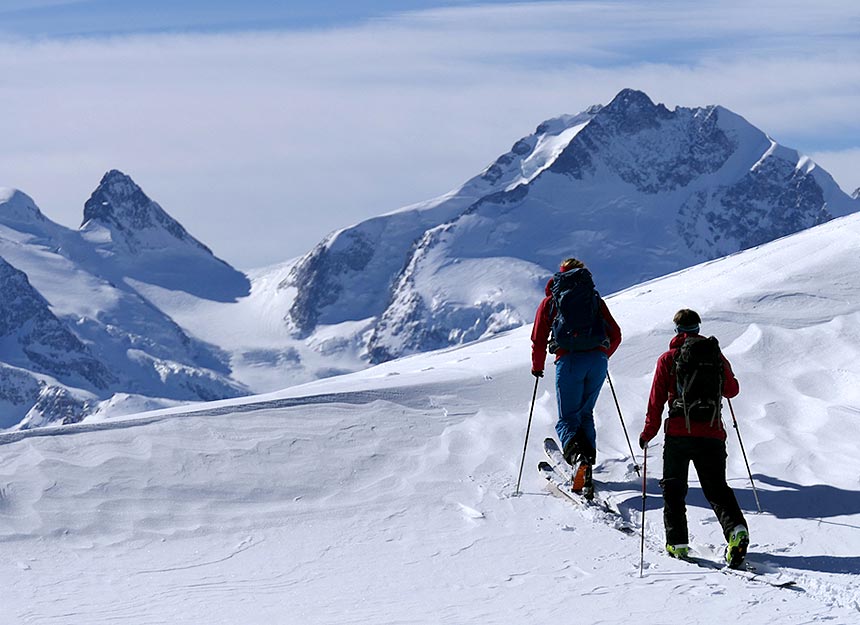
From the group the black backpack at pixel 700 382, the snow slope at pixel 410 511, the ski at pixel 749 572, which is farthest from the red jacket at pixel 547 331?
the ski at pixel 749 572

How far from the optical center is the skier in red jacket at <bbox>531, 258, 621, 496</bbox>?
11.2 metres

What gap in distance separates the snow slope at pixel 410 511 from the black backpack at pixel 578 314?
1.38 metres

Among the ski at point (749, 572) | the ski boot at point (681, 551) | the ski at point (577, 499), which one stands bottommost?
the ski at point (749, 572)

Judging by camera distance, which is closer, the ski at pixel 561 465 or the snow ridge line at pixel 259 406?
the ski at pixel 561 465

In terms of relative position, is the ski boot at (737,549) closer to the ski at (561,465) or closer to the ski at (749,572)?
the ski at (749,572)

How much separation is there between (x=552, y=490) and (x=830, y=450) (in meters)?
3.02

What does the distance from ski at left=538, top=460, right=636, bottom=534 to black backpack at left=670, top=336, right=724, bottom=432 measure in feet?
4.09

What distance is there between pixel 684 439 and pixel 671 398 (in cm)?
32

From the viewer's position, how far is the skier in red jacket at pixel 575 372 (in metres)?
11.2

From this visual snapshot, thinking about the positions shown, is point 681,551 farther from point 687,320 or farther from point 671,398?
point 687,320

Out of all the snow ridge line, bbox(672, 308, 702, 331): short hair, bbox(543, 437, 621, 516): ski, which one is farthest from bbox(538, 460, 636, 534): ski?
the snow ridge line

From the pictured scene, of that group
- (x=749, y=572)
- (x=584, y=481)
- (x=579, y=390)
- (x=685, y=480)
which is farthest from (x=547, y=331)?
(x=749, y=572)

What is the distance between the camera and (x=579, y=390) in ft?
37.1

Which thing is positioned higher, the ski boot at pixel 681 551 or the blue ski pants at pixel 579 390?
the blue ski pants at pixel 579 390
